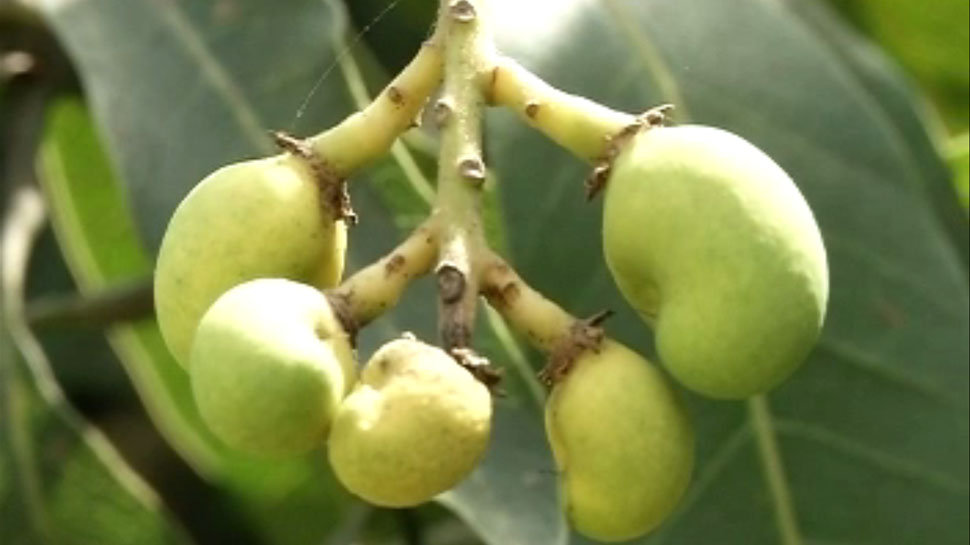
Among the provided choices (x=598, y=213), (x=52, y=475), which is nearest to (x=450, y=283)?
(x=598, y=213)

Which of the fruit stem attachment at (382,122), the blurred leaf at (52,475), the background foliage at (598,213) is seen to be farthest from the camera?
the blurred leaf at (52,475)

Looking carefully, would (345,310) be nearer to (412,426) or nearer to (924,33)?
(412,426)

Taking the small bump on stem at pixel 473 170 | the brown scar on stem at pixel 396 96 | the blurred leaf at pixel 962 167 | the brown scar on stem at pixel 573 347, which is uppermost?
the brown scar on stem at pixel 396 96

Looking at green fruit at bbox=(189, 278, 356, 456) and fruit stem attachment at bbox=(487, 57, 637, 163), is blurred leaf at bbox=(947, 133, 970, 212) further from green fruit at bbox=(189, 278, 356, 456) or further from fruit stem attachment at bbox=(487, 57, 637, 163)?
green fruit at bbox=(189, 278, 356, 456)

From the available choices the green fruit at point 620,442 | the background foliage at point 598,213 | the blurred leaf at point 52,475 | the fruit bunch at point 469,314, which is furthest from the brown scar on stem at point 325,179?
the blurred leaf at point 52,475

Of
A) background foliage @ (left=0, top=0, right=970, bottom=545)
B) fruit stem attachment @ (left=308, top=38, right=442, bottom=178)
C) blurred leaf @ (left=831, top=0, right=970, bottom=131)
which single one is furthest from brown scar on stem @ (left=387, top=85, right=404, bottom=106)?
blurred leaf @ (left=831, top=0, right=970, bottom=131)

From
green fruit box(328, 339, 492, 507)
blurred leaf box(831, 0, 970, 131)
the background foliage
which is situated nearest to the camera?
green fruit box(328, 339, 492, 507)

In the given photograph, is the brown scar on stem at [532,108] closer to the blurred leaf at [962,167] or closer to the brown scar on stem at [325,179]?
the brown scar on stem at [325,179]
